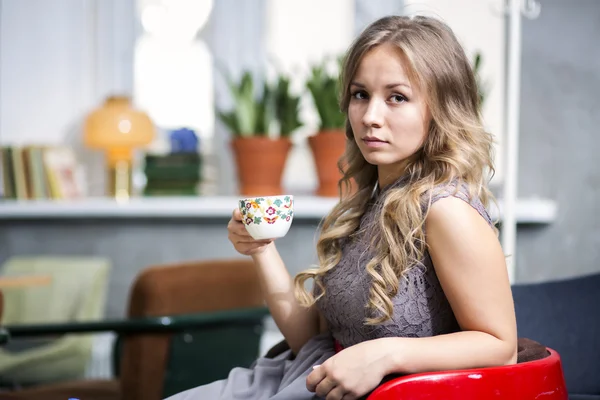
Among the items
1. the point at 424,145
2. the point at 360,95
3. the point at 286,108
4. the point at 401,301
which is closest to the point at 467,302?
the point at 401,301

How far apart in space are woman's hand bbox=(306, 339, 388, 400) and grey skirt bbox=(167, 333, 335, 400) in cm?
11

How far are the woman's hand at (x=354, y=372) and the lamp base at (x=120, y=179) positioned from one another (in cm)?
221

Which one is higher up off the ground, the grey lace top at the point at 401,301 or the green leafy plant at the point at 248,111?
the green leafy plant at the point at 248,111

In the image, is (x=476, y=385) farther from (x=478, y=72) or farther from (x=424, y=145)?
(x=478, y=72)

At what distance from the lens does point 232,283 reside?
2109 millimetres

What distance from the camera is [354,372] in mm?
1083

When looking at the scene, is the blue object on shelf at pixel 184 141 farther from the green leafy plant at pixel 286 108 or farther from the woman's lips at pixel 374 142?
the woman's lips at pixel 374 142

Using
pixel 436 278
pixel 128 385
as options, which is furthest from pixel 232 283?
pixel 436 278

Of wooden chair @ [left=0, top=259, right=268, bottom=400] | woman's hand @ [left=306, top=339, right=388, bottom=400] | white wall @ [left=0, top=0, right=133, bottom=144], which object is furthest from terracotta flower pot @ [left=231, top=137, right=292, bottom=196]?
woman's hand @ [left=306, top=339, right=388, bottom=400]

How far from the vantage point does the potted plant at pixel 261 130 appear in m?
2.98

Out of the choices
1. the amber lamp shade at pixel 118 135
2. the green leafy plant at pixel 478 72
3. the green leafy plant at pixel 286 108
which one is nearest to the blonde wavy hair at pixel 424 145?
the green leafy plant at pixel 478 72

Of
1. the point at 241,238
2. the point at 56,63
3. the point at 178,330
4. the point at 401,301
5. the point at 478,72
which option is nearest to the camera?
the point at 401,301

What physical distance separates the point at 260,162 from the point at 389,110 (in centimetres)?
183

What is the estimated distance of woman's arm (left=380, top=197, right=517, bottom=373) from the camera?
111 cm
